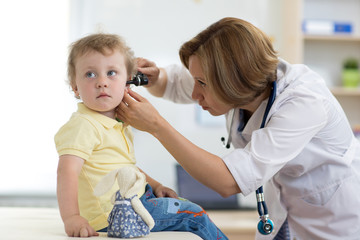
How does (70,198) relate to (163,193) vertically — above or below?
above

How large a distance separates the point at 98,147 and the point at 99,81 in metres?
0.18

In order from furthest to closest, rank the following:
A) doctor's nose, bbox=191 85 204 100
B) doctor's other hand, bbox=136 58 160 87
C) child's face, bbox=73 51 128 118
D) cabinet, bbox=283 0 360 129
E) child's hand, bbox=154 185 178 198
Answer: cabinet, bbox=283 0 360 129 → doctor's other hand, bbox=136 58 160 87 → doctor's nose, bbox=191 85 204 100 → child's hand, bbox=154 185 178 198 → child's face, bbox=73 51 128 118

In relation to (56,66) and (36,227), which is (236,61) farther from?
(56,66)

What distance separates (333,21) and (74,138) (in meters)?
3.14

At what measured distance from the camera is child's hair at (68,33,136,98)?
142 cm

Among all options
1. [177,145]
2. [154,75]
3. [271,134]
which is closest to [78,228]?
[177,145]

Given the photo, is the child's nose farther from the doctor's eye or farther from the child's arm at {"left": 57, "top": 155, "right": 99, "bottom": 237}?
the child's arm at {"left": 57, "top": 155, "right": 99, "bottom": 237}

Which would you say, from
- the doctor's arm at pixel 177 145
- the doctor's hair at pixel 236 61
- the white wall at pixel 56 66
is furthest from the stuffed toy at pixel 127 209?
the white wall at pixel 56 66

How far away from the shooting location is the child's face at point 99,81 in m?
1.39

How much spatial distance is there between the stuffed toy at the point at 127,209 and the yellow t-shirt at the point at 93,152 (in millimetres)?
132

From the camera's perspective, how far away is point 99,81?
1.39 meters

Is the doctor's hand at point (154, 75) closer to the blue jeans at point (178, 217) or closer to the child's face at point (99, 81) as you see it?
the child's face at point (99, 81)

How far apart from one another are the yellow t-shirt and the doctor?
0.34 ft

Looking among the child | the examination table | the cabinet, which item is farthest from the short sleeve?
the cabinet
